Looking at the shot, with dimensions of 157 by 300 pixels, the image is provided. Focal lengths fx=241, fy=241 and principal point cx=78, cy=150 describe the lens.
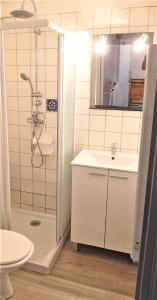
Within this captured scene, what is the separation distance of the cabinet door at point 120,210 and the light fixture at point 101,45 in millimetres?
1121

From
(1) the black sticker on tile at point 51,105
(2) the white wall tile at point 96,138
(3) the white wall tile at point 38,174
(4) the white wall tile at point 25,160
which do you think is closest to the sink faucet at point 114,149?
(2) the white wall tile at point 96,138

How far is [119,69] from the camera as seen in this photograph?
218cm

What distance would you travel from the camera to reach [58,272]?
6.49 ft

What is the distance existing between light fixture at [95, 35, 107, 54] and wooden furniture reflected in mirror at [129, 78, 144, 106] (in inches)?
15.2

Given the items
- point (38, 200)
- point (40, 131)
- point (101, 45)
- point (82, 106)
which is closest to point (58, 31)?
point (101, 45)

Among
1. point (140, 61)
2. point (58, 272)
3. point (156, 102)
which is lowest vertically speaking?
point (58, 272)

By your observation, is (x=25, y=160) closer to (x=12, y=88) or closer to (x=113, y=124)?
(x=12, y=88)

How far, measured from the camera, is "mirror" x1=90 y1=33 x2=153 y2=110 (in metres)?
2.12

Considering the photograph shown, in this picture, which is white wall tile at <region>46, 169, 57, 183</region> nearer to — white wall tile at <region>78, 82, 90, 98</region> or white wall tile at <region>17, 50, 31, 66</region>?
white wall tile at <region>78, 82, 90, 98</region>

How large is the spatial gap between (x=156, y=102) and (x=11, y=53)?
84.5 inches

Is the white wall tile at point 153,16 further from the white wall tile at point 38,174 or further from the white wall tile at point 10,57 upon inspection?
the white wall tile at point 38,174

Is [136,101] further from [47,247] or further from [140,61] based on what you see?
[47,247]

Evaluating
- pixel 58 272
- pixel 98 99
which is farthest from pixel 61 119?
pixel 58 272

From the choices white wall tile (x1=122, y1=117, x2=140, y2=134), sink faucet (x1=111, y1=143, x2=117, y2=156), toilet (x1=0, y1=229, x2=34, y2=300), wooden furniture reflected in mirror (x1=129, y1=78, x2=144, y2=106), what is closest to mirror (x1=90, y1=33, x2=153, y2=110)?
wooden furniture reflected in mirror (x1=129, y1=78, x2=144, y2=106)
